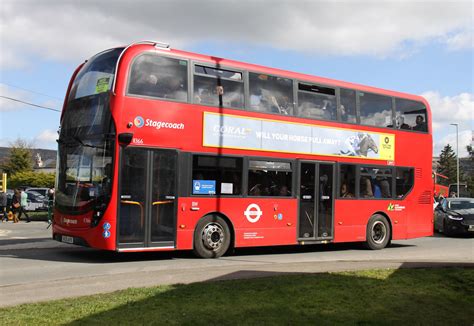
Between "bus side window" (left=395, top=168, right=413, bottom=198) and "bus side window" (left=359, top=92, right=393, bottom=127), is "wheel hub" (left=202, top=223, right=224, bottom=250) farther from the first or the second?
"bus side window" (left=395, top=168, right=413, bottom=198)

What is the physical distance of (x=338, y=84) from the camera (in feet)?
48.4

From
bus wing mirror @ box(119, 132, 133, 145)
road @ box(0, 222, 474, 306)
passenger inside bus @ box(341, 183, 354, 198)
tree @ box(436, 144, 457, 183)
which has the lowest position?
road @ box(0, 222, 474, 306)

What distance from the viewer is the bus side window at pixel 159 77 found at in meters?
11.1

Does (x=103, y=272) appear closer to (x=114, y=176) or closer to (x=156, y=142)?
(x=114, y=176)

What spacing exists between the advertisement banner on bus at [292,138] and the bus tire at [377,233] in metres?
1.82

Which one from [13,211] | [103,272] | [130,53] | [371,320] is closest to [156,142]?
[130,53]

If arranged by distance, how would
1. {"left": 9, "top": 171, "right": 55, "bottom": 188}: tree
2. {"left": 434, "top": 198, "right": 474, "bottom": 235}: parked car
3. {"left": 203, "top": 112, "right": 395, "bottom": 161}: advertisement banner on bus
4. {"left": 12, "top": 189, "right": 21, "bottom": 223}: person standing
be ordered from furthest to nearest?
{"left": 9, "top": 171, "right": 55, "bottom": 188}: tree < {"left": 12, "top": 189, "right": 21, "bottom": 223}: person standing < {"left": 434, "top": 198, "right": 474, "bottom": 235}: parked car < {"left": 203, "top": 112, "right": 395, "bottom": 161}: advertisement banner on bus

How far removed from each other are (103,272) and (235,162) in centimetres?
421

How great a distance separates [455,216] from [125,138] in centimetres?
1495

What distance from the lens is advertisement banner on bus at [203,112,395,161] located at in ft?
40.6

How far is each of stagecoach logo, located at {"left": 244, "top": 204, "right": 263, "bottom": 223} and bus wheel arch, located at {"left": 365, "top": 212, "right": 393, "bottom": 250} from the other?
13.4 feet

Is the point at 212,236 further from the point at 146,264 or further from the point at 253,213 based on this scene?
the point at 146,264

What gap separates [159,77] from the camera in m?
11.5

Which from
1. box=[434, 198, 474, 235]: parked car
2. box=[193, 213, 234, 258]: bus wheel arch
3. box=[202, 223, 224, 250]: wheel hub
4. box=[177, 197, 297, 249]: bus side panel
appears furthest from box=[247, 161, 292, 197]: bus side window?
box=[434, 198, 474, 235]: parked car
